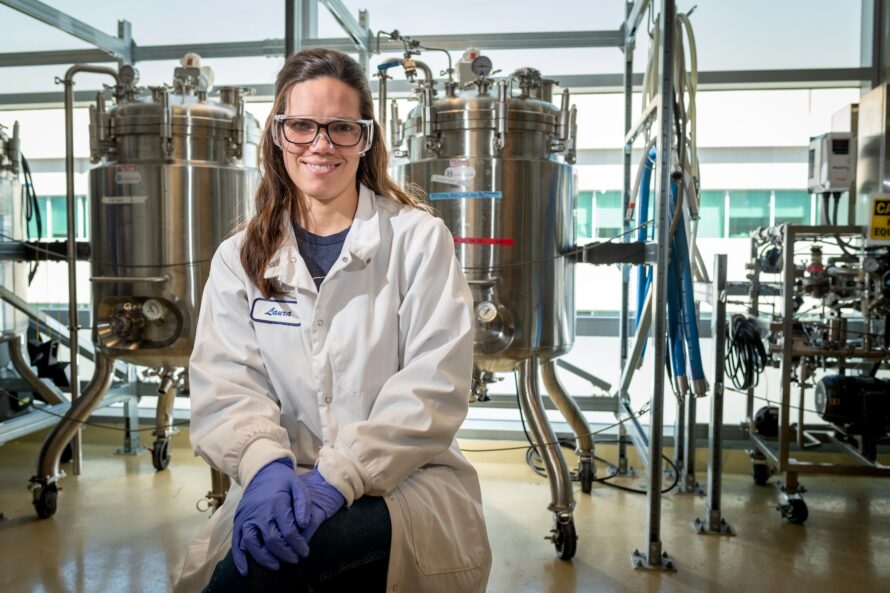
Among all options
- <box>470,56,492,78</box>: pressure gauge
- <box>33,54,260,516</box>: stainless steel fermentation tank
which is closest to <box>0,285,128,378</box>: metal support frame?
<box>33,54,260,516</box>: stainless steel fermentation tank

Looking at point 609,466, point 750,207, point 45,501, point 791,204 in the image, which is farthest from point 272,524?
point 791,204

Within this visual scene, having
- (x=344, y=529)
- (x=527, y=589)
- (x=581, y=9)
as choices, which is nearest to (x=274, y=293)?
(x=344, y=529)

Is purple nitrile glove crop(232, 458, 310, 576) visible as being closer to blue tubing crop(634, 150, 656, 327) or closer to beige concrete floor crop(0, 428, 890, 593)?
beige concrete floor crop(0, 428, 890, 593)

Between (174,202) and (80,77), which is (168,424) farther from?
(80,77)

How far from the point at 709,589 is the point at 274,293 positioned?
4.77ft

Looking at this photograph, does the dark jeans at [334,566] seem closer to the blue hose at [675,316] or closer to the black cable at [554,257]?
the black cable at [554,257]

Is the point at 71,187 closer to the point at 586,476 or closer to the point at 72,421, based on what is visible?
the point at 72,421

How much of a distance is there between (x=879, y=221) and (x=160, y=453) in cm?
272

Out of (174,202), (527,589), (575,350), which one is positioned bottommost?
(527,589)

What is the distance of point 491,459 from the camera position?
3.10 metres

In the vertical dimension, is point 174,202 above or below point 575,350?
above

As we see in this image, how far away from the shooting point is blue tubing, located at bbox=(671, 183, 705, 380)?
6.96 ft

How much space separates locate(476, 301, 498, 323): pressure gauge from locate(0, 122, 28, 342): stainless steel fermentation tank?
1719mm

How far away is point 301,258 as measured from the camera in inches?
47.8
